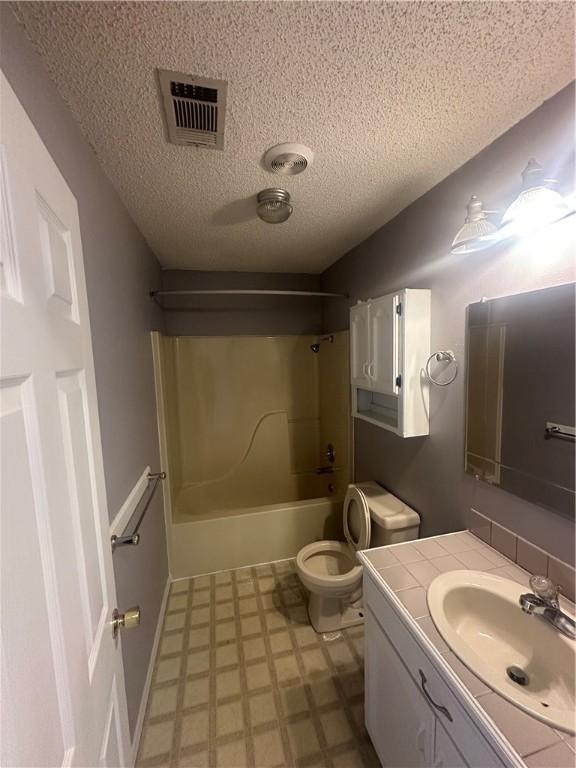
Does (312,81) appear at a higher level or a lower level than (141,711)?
higher

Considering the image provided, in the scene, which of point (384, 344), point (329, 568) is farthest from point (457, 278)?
point (329, 568)

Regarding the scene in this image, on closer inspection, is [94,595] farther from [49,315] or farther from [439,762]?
[439,762]

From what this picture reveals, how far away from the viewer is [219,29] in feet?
2.36

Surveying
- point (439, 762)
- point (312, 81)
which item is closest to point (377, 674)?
point (439, 762)

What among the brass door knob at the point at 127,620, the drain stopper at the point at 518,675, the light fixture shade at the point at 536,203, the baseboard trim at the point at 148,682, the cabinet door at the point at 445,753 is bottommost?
the baseboard trim at the point at 148,682

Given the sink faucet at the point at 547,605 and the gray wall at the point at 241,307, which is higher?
the gray wall at the point at 241,307

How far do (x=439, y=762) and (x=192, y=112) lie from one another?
6.47 ft

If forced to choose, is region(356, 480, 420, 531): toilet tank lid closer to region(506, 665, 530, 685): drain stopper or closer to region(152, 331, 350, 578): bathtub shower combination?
region(152, 331, 350, 578): bathtub shower combination

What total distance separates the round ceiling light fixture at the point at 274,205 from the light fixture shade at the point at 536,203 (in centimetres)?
89

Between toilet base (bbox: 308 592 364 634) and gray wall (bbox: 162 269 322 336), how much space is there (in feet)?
6.99

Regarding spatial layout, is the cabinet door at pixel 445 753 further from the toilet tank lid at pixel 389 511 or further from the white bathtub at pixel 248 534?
the white bathtub at pixel 248 534

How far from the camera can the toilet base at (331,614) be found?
6.04 feet

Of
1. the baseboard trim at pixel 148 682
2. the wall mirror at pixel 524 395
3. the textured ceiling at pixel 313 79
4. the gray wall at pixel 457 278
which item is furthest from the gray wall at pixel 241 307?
the baseboard trim at pixel 148 682

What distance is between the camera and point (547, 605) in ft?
2.90
